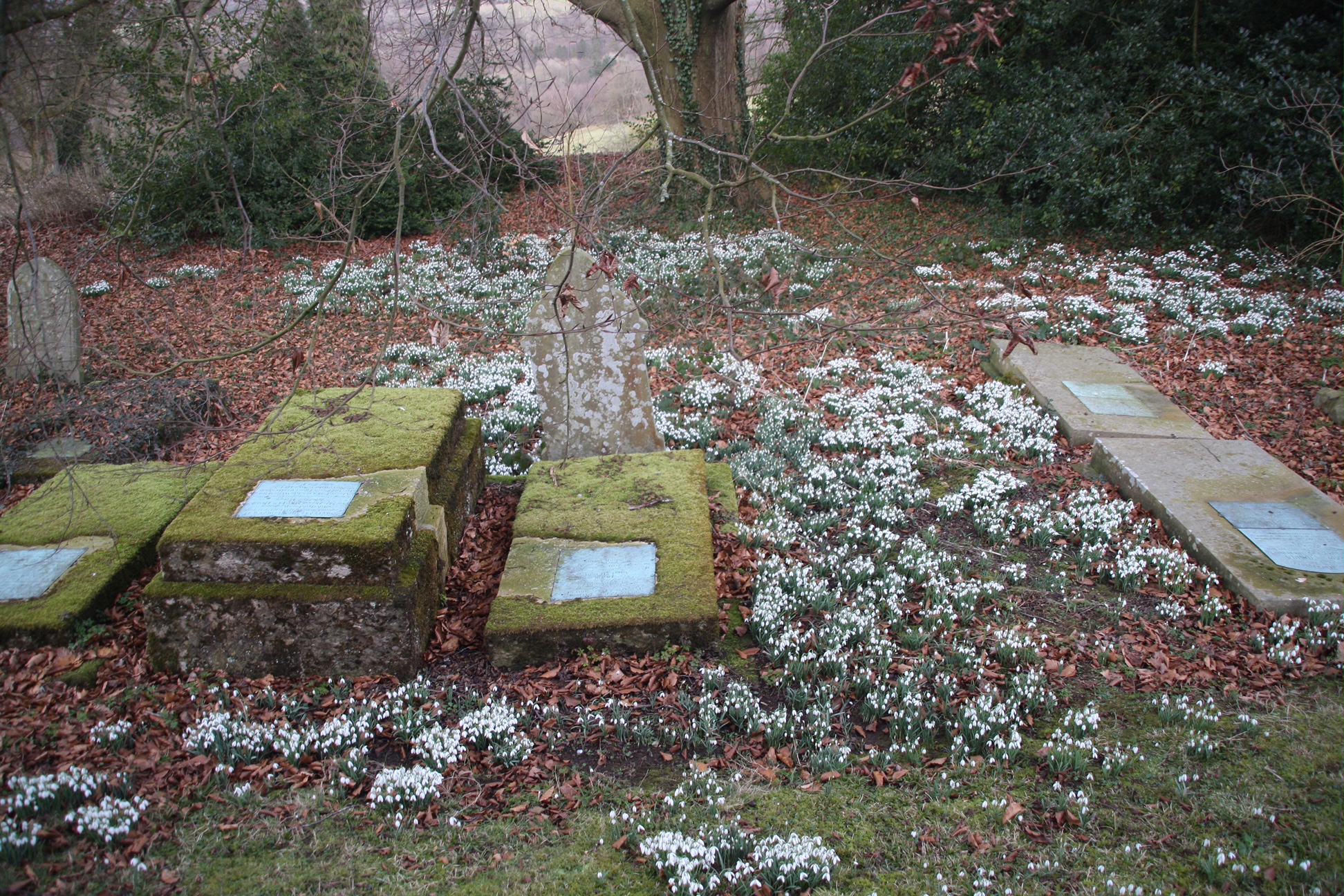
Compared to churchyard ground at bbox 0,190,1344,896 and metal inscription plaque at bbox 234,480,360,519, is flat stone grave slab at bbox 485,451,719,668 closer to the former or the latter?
churchyard ground at bbox 0,190,1344,896

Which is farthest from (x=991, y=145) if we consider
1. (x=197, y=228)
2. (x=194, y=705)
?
(x=197, y=228)

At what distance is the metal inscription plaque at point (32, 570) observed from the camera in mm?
4008

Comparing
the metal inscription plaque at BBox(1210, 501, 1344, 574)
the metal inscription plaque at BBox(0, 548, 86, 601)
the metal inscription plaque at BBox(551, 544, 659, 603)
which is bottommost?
the metal inscription plaque at BBox(1210, 501, 1344, 574)

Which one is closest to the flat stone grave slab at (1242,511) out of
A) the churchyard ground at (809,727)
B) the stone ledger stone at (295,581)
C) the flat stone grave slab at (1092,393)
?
the churchyard ground at (809,727)

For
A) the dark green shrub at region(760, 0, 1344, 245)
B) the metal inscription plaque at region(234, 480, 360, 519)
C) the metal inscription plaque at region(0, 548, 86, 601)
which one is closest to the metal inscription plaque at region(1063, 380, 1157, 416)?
the dark green shrub at region(760, 0, 1344, 245)

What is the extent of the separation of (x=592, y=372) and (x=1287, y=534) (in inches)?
183

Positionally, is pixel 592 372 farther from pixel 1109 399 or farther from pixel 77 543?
pixel 1109 399

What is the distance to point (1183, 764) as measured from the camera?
10.8ft

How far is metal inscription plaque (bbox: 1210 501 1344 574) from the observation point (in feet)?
14.7

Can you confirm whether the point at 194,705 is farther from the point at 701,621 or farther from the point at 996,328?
the point at 996,328

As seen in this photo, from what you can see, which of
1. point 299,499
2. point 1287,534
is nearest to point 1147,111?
point 1287,534

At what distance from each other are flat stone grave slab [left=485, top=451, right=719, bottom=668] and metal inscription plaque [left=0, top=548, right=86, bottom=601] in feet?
7.77

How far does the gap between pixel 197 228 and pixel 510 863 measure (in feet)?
49.7

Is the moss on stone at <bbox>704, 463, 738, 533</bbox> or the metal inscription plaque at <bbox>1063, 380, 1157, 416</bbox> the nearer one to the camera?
the moss on stone at <bbox>704, 463, 738, 533</bbox>
